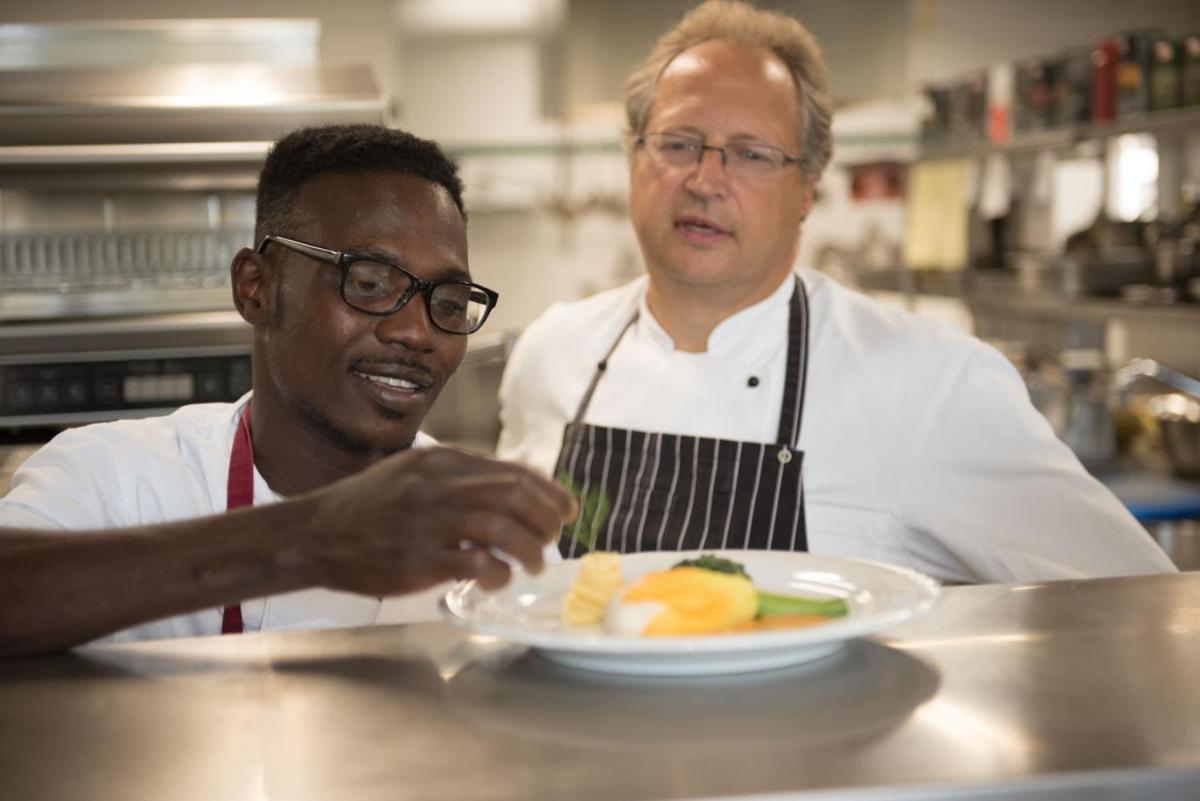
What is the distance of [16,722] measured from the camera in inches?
31.2

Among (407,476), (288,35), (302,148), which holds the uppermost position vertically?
(288,35)

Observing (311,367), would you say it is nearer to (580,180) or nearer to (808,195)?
(808,195)

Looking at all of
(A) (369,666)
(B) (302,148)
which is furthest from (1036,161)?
(A) (369,666)

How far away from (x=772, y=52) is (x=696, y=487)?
738 millimetres

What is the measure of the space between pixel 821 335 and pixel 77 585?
4.54ft

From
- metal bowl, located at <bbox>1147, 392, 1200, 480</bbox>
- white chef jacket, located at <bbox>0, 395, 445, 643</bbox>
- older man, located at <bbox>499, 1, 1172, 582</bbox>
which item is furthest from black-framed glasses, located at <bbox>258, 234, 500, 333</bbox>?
metal bowl, located at <bbox>1147, 392, 1200, 480</bbox>

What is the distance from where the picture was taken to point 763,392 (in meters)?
2.11

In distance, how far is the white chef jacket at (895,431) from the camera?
186 cm

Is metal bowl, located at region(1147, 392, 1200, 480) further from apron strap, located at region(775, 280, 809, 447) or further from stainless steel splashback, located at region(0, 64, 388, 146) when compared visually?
stainless steel splashback, located at region(0, 64, 388, 146)

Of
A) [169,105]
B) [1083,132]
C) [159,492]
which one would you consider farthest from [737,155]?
[1083,132]

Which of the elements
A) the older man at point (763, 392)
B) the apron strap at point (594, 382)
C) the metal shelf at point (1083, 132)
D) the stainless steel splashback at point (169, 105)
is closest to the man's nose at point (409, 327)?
the older man at point (763, 392)

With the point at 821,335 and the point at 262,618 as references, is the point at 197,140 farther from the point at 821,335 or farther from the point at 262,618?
the point at 262,618

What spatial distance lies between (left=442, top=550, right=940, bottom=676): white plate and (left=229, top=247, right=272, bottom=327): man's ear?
22.1 inches

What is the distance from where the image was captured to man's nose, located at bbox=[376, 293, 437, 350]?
137cm
